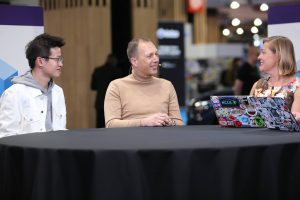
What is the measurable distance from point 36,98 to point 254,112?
4.43 ft

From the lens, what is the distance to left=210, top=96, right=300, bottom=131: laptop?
3471 mm

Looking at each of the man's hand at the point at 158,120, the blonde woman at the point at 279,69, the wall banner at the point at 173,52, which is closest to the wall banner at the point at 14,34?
the man's hand at the point at 158,120

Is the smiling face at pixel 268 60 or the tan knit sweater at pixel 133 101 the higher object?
the smiling face at pixel 268 60

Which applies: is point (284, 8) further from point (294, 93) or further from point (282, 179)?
point (282, 179)

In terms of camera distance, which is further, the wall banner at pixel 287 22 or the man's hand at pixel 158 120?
the wall banner at pixel 287 22

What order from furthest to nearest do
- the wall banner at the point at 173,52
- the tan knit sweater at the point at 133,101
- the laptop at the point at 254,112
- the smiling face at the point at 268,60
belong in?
→ 1. the wall banner at the point at 173,52
2. the tan knit sweater at the point at 133,101
3. the smiling face at the point at 268,60
4. the laptop at the point at 254,112

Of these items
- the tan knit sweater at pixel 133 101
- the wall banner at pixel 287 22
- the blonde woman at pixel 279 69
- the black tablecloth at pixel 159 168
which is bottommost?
the black tablecloth at pixel 159 168

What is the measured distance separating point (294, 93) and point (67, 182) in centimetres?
163

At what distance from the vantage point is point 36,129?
421cm

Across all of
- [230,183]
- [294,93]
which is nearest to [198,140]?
[230,183]

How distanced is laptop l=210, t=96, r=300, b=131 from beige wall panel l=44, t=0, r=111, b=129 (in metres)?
6.88

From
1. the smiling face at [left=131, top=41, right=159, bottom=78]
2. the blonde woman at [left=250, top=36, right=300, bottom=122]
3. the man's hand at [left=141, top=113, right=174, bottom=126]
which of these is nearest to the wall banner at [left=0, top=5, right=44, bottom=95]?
the smiling face at [left=131, top=41, right=159, bottom=78]

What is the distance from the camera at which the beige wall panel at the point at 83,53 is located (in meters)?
10.7

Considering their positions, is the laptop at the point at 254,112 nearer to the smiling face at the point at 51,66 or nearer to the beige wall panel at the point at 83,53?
the smiling face at the point at 51,66
